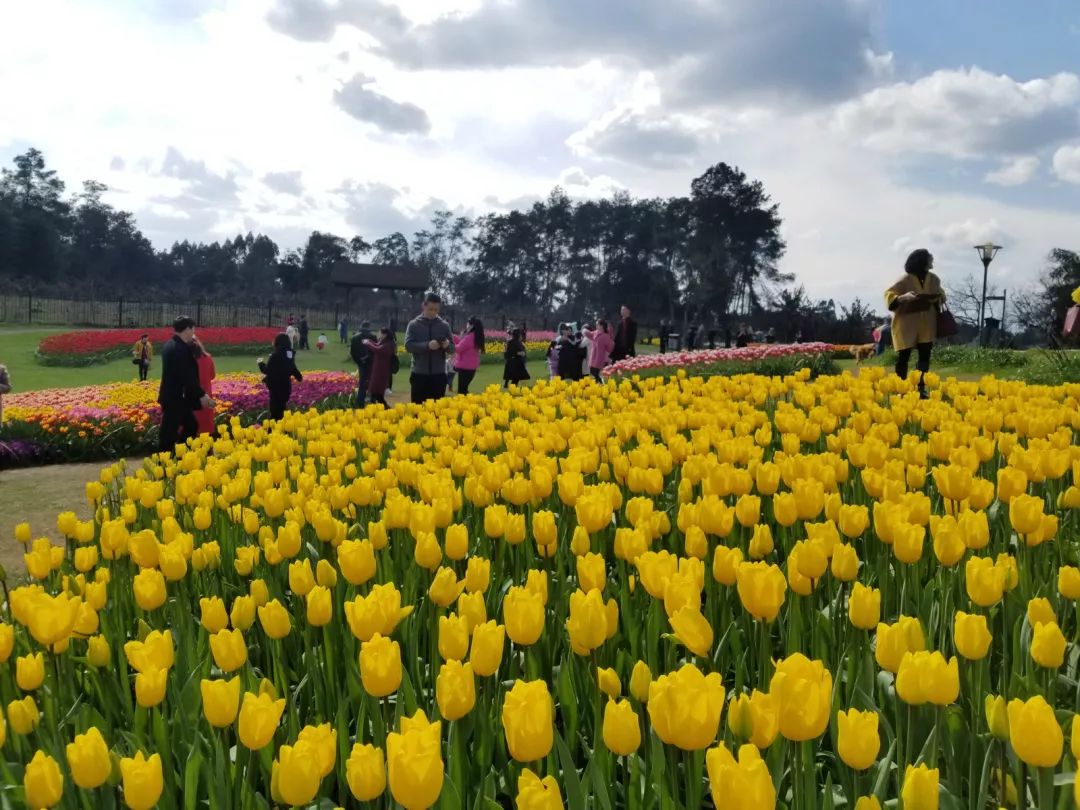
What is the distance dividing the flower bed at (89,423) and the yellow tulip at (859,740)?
34.3 feet

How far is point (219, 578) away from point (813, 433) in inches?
112

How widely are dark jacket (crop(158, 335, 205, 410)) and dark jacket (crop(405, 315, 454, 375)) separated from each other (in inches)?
86.8

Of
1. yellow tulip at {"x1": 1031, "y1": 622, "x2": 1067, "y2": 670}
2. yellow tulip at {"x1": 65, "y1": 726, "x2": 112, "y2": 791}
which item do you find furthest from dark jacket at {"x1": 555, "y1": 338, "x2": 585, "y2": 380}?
yellow tulip at {"x1": 65, "y1": 726, "x2": 112, "y2": 791}

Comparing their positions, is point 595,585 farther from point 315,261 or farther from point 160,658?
point 315,261

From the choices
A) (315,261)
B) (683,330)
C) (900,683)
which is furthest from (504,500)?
(315,261)

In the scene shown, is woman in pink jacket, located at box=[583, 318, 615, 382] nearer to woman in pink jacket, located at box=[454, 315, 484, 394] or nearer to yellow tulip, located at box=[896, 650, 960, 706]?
woman in pink jacket, located at box=[454, 315, 484, 394]

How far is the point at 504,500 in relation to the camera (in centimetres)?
352

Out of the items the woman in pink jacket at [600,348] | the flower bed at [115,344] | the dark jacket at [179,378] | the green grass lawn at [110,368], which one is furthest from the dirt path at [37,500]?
the flower bed at [115,344]

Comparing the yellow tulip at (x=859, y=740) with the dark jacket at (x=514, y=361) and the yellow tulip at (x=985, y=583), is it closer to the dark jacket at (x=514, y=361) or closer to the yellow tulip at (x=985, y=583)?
the yellow tulip at (x=985, y=583)

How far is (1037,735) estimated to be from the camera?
1.22 metres

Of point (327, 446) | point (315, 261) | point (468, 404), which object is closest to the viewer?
point (327, 446)

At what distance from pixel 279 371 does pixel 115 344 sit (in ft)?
73.8

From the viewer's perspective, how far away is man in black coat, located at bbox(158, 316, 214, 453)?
852cm

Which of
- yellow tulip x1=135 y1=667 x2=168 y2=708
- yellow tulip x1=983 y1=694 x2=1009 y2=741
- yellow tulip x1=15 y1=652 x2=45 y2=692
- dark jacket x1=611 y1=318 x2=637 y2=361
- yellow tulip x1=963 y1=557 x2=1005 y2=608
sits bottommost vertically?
yellow tulip x1=15 y1=652 x2=45 y2=692
